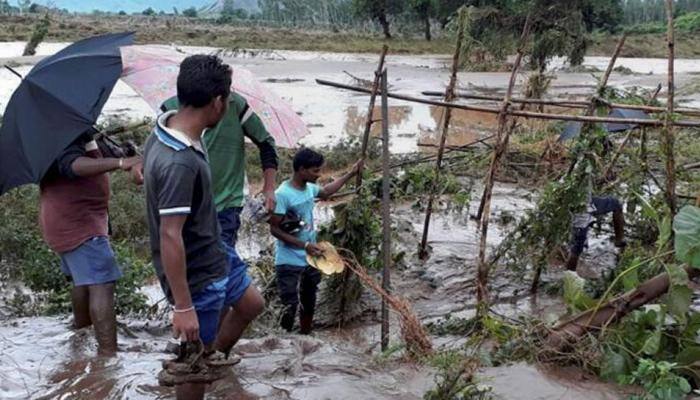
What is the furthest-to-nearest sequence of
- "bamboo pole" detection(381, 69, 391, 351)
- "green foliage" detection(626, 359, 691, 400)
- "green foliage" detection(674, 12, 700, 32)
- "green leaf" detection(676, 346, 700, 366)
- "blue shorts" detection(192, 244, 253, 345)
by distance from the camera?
"green foliage" detection(674, 12, 700, 32) < "bamboo pole" detection(381, 69, 391, 351) < "green leaf" detection(676, 346, 700, 366) < "green foliage" detection(626, 359, 691, 400) < "blue shorts" detection(192, 244, 253, 345)

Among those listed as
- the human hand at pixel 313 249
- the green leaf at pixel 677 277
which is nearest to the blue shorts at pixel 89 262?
the human hand at pixel 313 249

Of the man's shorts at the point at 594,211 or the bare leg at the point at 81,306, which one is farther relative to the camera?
the man's shorts at the point at 594,211

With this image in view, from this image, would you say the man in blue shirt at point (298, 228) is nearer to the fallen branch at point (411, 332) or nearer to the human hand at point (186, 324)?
the fallen branch at point (411, 332)

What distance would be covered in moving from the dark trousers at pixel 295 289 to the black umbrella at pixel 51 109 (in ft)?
5.85

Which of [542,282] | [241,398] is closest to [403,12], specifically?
[542,282]

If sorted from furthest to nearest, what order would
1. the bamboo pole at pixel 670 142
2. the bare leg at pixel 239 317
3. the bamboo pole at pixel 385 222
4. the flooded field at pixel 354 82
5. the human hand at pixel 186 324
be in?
the flooded field at pixel 354 82 < the bamboo pole at pixel 385 222 < the bamboo pole at pixel 670 142 < the bare leg at pixel 239 317 < the human hand at pixel 186 324

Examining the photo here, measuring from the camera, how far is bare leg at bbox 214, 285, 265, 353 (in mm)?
3770

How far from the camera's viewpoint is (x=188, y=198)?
9.37 ft

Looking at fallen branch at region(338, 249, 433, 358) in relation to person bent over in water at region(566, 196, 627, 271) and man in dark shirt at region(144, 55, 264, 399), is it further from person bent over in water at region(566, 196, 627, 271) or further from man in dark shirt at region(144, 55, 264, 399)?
person bent over in water at region(566, 196, 627, 271)

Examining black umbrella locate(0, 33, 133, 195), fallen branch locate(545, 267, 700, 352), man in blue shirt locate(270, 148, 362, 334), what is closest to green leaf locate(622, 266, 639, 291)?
fallen branch locate(545, 267, 700, 352)

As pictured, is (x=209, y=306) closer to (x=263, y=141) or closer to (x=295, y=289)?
(x=263, y=141)

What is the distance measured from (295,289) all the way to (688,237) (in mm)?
2514

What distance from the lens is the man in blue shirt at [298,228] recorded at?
4.99 metres

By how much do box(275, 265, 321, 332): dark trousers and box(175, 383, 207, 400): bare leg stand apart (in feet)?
6.20
